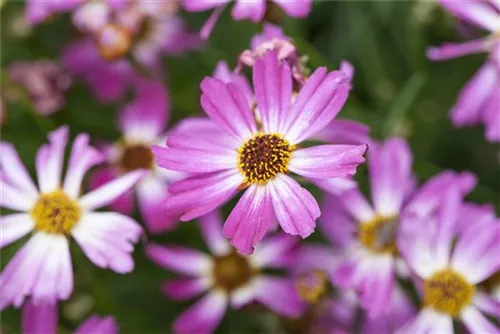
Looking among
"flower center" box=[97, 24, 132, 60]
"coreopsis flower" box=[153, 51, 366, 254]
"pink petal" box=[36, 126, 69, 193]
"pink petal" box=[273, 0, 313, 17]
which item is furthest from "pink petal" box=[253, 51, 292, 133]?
"flower center" box=[97, 24, 132, 60]

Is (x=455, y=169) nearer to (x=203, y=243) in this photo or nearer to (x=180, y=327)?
(x=203, y=243)

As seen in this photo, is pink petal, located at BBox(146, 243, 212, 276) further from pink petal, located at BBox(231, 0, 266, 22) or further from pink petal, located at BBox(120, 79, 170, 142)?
pink petal, located at BBox(231, 0, 266, 22)

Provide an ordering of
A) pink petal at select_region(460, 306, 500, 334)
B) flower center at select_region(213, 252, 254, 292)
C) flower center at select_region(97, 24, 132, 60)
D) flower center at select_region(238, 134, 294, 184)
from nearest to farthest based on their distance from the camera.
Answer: flower center at select_region(238, 134, 294, 184)
pink petal at select_region(460, 306, 500, 334)
flower center at select_region(213, 252, 254, 292)
flower center at select_region(97, 24, 132, 60)

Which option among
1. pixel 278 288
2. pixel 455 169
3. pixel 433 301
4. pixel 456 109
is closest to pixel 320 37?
pixel 455 169

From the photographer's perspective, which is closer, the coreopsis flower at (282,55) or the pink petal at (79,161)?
the coreopsis flower at (282,55)

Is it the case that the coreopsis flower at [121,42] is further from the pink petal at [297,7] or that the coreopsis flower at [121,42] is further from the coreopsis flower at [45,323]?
the coreopsis flower at [45,323]

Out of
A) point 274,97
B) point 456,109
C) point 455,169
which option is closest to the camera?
point 274,97

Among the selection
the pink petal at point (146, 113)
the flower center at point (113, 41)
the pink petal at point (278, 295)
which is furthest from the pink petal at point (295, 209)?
the flower center at point (113, 41)
